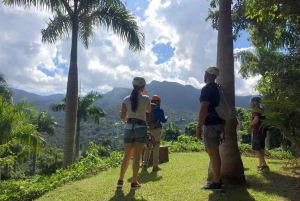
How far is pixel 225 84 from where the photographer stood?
5.22m

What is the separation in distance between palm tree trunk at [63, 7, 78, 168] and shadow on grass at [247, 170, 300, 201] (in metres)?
6.44

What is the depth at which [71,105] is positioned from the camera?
10094mm

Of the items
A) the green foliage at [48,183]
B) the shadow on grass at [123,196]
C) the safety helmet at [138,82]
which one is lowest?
the green foliage at [48,183]

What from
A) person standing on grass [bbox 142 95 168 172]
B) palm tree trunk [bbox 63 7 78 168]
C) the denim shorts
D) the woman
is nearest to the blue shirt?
person standing on grass [bbox 142 95 168 172]

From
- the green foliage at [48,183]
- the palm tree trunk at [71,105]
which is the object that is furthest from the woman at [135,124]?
the palm tree trunk at [71,105]

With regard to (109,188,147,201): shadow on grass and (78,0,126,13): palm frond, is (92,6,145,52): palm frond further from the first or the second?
(109,188,147,201): shadow on grass

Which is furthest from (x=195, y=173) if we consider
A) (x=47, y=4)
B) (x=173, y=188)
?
(x=47, y=4)

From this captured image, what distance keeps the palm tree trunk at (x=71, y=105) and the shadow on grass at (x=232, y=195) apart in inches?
261

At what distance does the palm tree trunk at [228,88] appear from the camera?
4.93 metres

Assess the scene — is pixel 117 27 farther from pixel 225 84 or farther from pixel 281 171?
pixel 281 171

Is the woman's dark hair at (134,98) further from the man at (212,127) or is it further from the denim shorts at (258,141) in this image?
the denim shorts at (258,141)

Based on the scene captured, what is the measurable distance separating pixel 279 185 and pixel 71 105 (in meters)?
7.28

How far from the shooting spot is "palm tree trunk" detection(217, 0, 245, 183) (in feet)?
16.2

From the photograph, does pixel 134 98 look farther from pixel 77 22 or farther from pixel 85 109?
pixel 85 109
